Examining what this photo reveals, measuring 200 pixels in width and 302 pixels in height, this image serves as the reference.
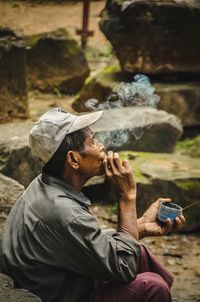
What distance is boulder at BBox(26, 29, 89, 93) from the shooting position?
9812mm

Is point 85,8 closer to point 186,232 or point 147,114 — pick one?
point 147,114

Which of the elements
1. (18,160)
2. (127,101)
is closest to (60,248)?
(18,160)

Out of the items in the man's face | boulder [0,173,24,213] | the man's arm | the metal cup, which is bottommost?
boulder [0,173,24,213]

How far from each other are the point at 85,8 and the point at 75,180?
26.3ft

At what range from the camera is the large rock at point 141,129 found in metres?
6.51

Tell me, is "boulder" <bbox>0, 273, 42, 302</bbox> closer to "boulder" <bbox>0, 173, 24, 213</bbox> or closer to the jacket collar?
the jacket collar

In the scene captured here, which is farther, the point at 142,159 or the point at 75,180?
the point at 142,159

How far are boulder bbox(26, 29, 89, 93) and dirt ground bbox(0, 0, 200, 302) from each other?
239 mm

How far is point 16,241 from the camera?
2963mm

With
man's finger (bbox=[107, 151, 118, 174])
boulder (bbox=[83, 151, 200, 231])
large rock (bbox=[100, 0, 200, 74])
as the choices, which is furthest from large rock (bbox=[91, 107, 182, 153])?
man's finger (bbox=[107, 151, 118, 174])

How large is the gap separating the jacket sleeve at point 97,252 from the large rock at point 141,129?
135 inches

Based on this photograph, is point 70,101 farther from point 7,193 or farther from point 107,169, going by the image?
point 107,169

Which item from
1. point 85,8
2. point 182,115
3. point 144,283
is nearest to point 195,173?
point 182,115

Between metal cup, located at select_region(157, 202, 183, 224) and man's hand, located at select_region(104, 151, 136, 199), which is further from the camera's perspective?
metal cup, located at select_region(157, 202, 183, 224)
